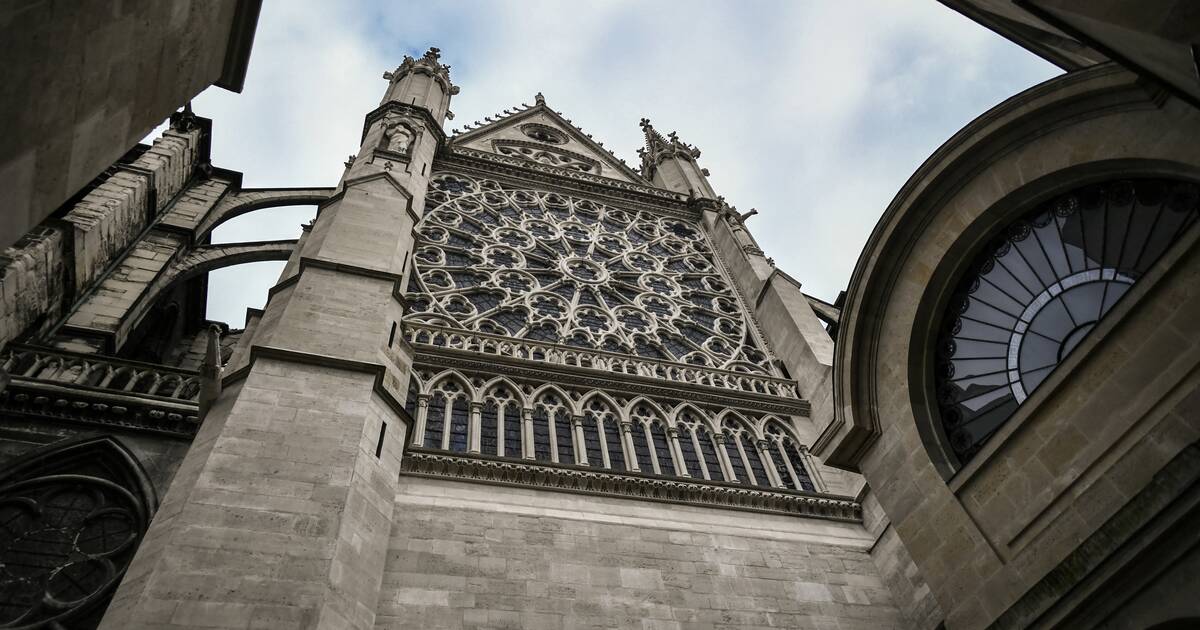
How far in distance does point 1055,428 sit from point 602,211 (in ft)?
49.1

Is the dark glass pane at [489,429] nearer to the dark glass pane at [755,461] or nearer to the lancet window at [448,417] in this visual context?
the lancet window at [448,417]

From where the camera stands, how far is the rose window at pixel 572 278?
13.4 metres

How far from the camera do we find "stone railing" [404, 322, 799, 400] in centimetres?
1150

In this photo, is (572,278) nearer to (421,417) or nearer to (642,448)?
(642,448)

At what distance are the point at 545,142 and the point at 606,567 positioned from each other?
64.2 feet

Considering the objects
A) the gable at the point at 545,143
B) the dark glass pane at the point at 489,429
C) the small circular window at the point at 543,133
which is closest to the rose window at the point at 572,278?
the dark glass pane at the point at 489,429

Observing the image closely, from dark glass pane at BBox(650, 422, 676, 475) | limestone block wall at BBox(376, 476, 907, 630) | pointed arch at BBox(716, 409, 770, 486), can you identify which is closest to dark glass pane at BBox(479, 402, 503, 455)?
limestone block wall at BBox(376, 476, 907, 630)

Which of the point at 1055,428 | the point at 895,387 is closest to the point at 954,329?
the point at 895,387

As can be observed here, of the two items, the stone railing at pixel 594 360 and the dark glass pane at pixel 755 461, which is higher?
the stone railing at pixel 594 360

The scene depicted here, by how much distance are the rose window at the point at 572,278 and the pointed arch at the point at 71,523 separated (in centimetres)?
508

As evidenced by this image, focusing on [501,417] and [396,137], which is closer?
[501,417]

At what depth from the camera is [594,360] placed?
469 inches

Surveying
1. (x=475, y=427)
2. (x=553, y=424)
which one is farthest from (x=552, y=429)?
(x=475, y=427)

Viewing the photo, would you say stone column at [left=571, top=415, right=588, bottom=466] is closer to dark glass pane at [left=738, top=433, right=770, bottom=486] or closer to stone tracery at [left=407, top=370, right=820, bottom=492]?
stone tracery at [left=407, top=370, right=820, bottom=492]
